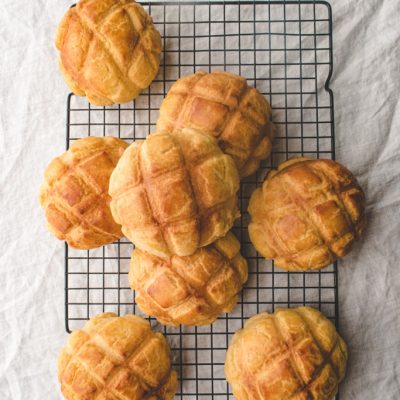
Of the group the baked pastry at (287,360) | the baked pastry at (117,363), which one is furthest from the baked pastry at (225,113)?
the baked pastry at (117,363)

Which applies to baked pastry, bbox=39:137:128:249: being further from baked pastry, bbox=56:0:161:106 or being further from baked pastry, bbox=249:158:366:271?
baked pastry, bbox=249:158:366:271

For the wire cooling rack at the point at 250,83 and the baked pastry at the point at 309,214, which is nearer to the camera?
the baked pastry at the point at 309,214

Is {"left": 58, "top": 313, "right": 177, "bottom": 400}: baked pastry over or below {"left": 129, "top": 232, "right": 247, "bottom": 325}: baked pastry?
below

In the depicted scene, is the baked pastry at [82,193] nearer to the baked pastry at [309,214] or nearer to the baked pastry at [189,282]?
the baked pastry at [189,282]

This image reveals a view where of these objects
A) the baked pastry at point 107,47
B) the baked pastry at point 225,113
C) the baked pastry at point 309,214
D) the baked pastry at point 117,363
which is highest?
the baked pastry at point 107,47

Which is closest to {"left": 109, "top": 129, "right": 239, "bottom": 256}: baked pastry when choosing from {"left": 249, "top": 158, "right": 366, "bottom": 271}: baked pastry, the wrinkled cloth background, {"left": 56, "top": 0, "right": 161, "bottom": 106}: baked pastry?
{"left": 249, "top": 158, "right": 366, "bottom": 271}: baked pastry

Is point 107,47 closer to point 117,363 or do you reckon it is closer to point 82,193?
point 82,193

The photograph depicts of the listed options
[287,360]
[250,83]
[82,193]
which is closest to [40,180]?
[82,193]
